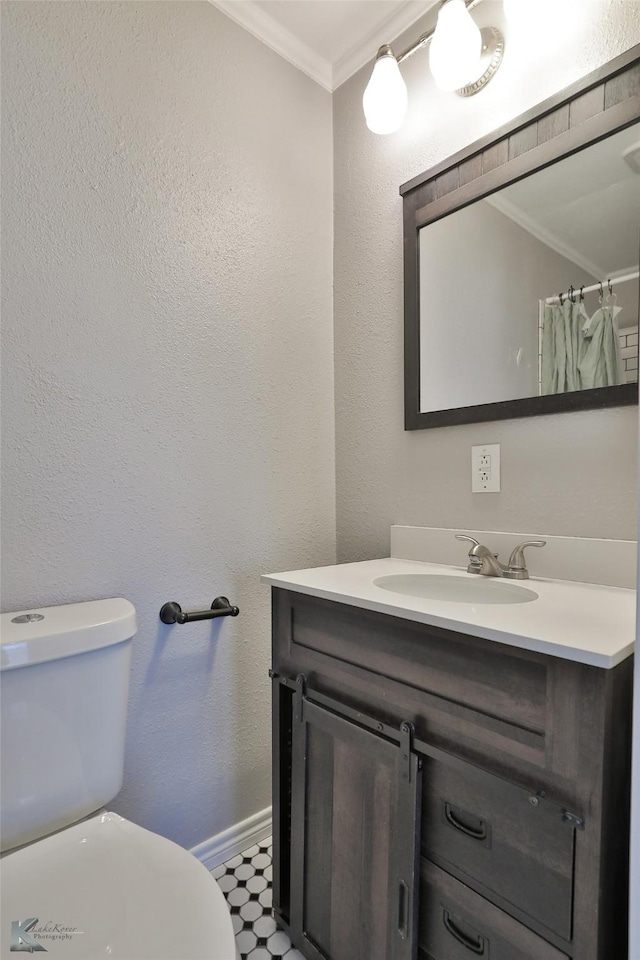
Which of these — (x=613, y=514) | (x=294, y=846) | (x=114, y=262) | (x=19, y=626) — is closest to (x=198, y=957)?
(x=294, y=846)

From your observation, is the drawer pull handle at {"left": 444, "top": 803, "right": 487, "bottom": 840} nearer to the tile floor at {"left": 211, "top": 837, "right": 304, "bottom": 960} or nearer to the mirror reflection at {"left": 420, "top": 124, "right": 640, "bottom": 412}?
the tile floor at {"left": 211, "top": 837, "right": 304, "bottom": 960}

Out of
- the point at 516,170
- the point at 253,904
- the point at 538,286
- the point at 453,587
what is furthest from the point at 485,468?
the point at 253,904

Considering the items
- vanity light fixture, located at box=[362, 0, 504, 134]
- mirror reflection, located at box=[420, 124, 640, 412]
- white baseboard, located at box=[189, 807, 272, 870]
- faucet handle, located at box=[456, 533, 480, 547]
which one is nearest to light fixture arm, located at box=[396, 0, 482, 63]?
vanity light fixture, located at box=[362, 0, 504, 134]

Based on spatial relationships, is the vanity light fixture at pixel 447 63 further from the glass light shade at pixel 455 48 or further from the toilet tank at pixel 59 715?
the toilet tank at pixel 59 715

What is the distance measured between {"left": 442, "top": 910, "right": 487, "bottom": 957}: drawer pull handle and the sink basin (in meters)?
0.53

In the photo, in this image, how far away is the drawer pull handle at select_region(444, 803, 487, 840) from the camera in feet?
2.46

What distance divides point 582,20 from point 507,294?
56 centimetres

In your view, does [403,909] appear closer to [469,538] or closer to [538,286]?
[469,538]

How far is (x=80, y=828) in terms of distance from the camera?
0.89m

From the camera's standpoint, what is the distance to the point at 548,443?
3.74 feet

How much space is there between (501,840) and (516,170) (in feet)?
4.39

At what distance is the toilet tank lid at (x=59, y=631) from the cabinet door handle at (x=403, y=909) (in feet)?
2.16

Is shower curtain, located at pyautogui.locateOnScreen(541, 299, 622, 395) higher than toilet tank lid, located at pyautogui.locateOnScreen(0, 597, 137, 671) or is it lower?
higher

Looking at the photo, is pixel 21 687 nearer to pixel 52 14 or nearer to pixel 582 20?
pixel 52 14
